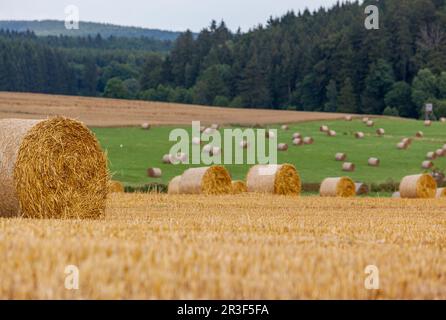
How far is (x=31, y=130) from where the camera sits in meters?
15.9

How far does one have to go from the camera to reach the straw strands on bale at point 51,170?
15.2m

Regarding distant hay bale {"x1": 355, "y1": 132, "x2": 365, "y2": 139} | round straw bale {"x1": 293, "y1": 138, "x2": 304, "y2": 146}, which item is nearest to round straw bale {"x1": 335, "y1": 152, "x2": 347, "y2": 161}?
round straw bale {"x1": 293, "y1": 138, "x2": 304, "y2": 146}

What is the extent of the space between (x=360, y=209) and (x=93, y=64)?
471 feet

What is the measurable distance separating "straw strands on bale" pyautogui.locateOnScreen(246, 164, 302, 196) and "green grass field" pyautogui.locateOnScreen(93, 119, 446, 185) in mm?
11581

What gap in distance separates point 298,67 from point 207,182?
101285 mm

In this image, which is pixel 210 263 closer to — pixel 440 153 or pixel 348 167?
pixel 348 167

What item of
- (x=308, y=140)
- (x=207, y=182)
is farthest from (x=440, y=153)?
(x=207, y=182)

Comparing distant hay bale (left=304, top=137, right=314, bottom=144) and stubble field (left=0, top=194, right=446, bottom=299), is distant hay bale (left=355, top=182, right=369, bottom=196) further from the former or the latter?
stubble field (left=0, top=194, right=446, bottom=299)

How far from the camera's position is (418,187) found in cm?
3256

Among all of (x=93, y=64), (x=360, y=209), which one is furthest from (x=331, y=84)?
(x=360, y=209)

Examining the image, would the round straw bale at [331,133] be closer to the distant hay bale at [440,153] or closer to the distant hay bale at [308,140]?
the distant hay bale at [308,140]

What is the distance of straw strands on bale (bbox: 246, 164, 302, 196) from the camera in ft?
99.9

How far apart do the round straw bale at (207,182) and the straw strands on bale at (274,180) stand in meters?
1.13

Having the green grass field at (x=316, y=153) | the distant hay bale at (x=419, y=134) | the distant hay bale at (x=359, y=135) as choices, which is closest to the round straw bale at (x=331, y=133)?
the green grass field at (x=316, y=153)
